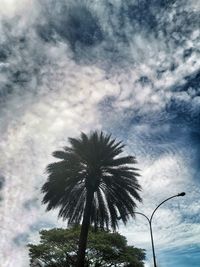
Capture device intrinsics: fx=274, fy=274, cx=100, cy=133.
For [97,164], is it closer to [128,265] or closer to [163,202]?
[163,202]

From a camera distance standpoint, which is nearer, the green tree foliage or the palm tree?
the palm tree

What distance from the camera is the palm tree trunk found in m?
19.7

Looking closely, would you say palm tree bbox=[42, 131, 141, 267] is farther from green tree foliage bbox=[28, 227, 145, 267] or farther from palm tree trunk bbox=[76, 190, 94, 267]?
green tree foliage bbox=[28, 227, 145, 267]

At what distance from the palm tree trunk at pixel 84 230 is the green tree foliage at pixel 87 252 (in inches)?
566

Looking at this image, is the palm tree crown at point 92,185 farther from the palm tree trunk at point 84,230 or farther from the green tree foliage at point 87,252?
the green tree foliage at point 87,252

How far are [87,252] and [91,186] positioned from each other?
17.7 metres

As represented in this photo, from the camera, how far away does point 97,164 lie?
2345 cm

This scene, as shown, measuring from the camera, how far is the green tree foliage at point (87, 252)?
116 ft

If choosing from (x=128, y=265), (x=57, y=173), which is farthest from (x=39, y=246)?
(x=57, y=173)

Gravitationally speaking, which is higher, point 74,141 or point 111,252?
point 74,141

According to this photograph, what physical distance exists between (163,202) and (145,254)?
1708 centimetres

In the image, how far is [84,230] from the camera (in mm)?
21094

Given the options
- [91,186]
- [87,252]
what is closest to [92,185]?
[91,186]

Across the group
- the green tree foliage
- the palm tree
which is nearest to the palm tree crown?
the palm tree
